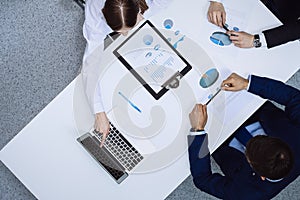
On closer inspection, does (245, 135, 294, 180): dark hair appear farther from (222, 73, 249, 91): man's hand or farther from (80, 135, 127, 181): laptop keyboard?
(80, 135, 127, 181): laptop keyboard

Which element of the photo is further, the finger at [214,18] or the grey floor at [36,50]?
the grey floor at [36,50]

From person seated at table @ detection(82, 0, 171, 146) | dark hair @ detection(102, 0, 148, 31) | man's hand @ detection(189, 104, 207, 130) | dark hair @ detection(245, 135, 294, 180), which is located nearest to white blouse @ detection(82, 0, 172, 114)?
person seated at table @ detection(82, 0, 171, 146)

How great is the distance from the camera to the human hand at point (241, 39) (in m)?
1.46

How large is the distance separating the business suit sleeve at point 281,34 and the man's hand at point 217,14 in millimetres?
151

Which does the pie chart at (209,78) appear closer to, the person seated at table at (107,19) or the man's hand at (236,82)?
the man's hand at (236,82)

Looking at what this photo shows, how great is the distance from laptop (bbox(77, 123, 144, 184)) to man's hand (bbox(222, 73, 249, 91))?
1.22ft

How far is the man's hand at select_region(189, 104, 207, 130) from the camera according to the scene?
143 cm

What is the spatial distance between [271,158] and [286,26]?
0.52 metres

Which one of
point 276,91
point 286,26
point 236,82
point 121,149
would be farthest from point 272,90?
point 121,149

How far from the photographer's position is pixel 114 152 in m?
1.43

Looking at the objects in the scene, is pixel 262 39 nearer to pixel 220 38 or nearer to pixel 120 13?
pixel 220 38

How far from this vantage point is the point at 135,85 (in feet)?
4.79

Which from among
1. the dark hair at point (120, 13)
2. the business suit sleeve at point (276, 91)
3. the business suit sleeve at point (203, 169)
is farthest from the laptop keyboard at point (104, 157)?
the business suit sleeve at point (276, 91)

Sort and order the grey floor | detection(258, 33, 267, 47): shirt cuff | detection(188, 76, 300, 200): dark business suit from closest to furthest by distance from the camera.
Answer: detection(188, 76, 300, 200): dark business suit, detection(258, 33, 267, 47): shirt cuff, the grey floor
